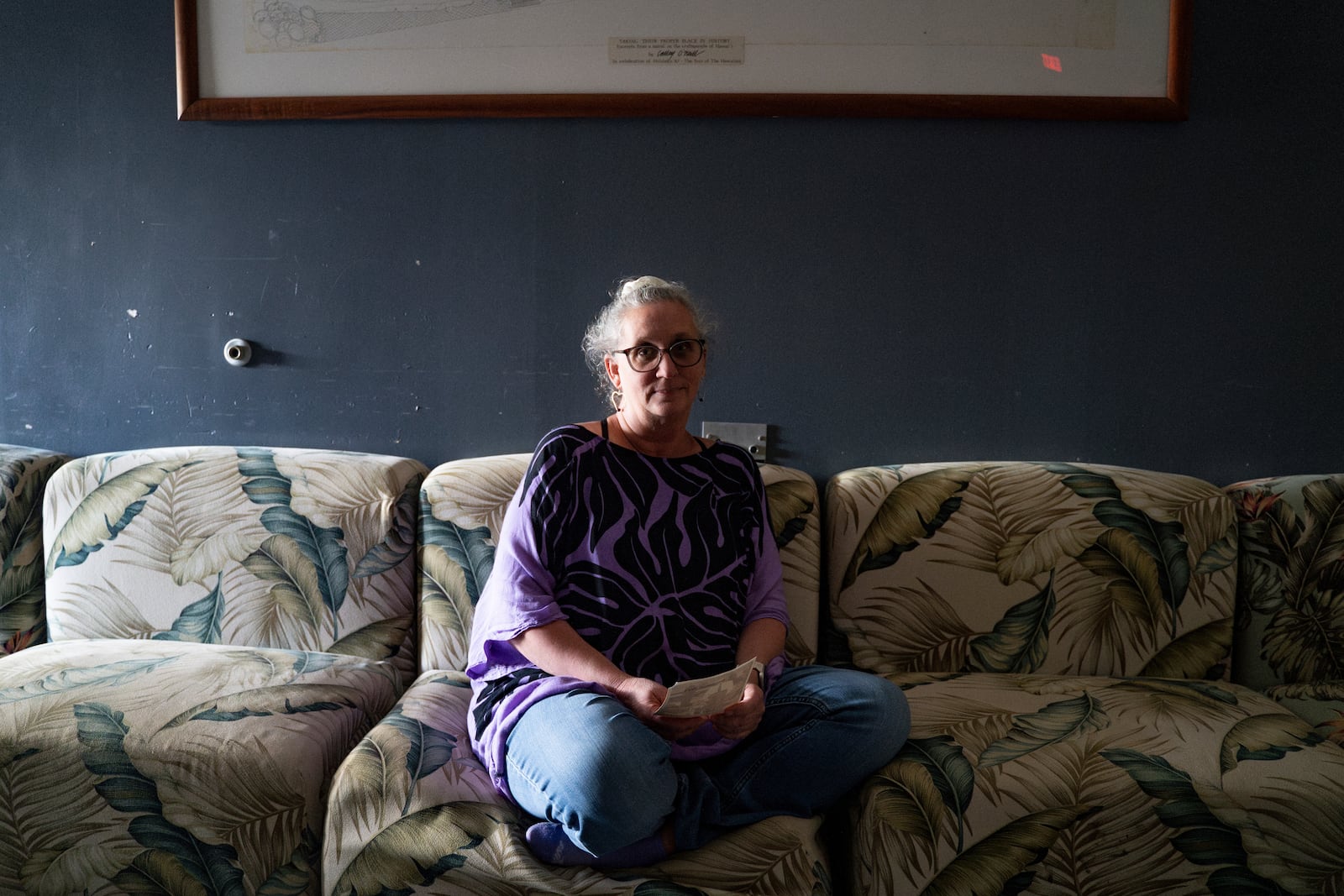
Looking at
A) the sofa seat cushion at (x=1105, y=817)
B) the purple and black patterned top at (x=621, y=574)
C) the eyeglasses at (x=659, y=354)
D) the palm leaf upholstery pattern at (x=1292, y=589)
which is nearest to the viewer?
the sofa seat cushion at (x=1105, y=817)

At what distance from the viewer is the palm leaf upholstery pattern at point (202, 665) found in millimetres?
1363

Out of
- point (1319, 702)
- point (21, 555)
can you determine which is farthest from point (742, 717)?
point (21, 555)

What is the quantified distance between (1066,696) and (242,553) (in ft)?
5.17

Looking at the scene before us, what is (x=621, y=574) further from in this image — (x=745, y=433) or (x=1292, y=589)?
(x=1292, y=589)

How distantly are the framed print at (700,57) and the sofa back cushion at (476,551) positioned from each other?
81cm

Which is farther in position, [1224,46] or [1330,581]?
[1224,46]

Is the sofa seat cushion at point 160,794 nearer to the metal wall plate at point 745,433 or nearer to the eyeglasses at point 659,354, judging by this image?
the eyeglasses at point 659,354

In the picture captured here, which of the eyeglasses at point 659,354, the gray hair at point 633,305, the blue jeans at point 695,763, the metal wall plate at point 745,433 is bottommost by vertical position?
the blue jeans at point 695,763

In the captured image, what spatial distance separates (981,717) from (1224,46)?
150cm

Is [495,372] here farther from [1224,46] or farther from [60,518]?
[1224,46]

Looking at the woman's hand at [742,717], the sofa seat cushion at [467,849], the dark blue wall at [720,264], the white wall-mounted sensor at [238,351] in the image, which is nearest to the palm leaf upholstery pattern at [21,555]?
the dark blue wall at [720,264]

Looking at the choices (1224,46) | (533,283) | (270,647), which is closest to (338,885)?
(270,647)

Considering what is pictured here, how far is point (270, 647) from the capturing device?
1.83 meters

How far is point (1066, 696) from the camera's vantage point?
161 centimetres
